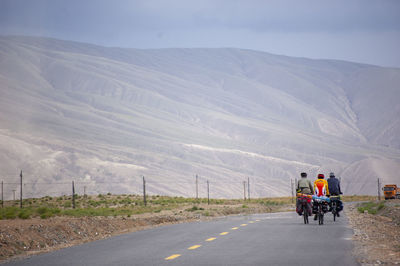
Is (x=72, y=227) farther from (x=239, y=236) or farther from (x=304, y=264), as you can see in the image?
(x=304, y=264)

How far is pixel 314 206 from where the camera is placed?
24906mm

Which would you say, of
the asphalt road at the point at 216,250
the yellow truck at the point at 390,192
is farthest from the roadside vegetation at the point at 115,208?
the yellow truck at the point at 390,192

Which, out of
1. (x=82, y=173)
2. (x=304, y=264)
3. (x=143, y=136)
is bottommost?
(x=304, y=264)

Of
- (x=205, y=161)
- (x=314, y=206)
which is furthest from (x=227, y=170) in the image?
(x=314, y=206)

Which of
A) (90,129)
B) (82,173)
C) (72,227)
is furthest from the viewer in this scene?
(90,129)

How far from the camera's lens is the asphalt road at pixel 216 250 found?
13.2 meters

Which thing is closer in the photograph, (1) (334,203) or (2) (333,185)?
(2) (333,185)

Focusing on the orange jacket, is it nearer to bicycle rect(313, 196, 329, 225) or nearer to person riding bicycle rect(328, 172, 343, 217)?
bicycle rect(313, 196, 329, 225)

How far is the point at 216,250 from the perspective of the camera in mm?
15297

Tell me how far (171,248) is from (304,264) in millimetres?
4585

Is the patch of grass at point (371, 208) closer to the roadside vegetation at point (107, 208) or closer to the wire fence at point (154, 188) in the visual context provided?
the roadside vegetation at point (107, 208)

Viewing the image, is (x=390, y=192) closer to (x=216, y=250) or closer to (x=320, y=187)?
(x=320, y=187)

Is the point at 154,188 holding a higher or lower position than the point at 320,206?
higher

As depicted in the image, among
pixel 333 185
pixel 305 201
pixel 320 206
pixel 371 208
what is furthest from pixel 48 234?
pixel 371 208
